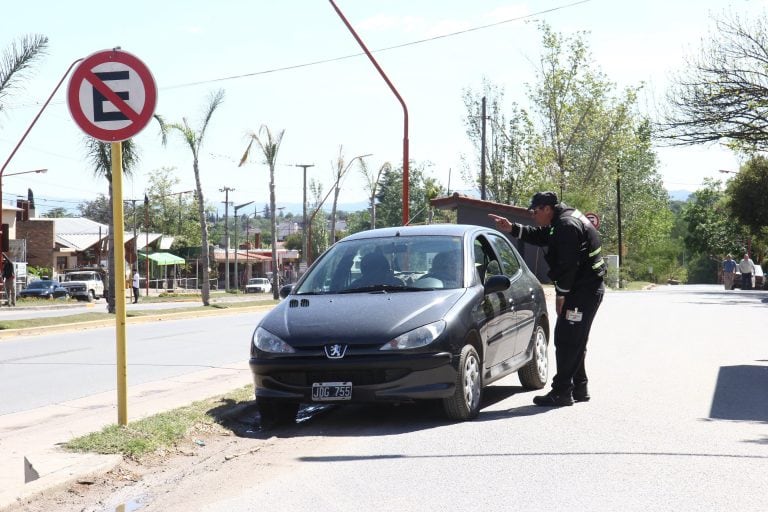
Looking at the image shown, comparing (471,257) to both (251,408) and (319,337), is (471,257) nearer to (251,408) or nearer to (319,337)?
(319,337)

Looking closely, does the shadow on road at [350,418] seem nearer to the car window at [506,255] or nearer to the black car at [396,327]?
the black car at [396,327]

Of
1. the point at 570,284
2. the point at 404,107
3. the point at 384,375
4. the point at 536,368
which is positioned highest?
the point at 404,107

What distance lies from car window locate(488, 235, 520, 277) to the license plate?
8.31ft

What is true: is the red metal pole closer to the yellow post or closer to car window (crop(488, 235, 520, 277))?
car window (crop(488, 235, 520, 277))

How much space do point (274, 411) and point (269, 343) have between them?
0.65 metres

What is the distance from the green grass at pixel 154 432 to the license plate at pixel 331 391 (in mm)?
884

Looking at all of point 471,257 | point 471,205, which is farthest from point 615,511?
point 471,205

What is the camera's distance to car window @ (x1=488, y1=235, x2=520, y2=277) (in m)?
9.83

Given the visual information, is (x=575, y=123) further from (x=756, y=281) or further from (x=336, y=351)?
(x=336, y=351)

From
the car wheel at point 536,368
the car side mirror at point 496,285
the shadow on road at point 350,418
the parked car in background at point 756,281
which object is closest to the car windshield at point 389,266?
the car side mirror at point 496,285

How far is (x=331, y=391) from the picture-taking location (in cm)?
779

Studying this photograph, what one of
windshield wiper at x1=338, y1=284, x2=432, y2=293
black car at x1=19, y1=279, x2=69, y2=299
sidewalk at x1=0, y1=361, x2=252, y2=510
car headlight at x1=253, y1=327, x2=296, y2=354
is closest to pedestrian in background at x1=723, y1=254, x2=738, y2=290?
black car at x1=19, y1=279, x2=69, y2=299

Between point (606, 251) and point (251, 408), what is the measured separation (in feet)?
222

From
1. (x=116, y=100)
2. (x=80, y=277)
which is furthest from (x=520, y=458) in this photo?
(x=80, y=277)
